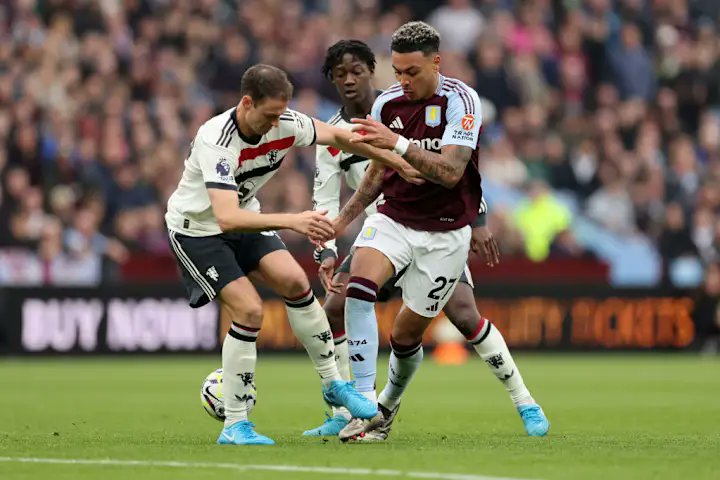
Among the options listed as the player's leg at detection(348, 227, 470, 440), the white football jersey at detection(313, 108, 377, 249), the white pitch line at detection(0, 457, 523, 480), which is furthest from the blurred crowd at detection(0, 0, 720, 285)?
the white pitch line at detection(0, 457, 523, 480)

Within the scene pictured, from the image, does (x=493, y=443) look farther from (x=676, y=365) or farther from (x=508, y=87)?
(x=508, y=87)

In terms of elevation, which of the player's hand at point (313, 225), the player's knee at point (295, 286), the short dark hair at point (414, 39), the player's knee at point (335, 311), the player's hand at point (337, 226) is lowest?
the player's knee at point (335, 311)

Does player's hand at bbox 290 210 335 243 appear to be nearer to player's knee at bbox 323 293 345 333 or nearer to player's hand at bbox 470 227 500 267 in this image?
player's hand at bbox 470 227 500 267

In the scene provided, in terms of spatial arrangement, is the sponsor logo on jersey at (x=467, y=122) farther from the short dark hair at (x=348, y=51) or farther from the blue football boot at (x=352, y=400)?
the blue football boot at (x=352, y=400)

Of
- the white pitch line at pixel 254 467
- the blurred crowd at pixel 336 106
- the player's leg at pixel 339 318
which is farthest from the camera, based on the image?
the blurred crowd at pixel 336 106

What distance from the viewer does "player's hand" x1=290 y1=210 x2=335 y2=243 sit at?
8719 millimetres

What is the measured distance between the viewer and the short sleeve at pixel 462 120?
9.27 metres

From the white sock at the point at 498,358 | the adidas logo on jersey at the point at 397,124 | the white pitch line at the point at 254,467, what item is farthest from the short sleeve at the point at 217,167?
the white sock at the point at 498,358

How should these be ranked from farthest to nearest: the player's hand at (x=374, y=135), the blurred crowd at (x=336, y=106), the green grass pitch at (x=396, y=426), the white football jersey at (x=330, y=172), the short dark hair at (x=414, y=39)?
1. the blurred crowd at (x=336, y=106)
2. the white football jersey at (x=330, y=172)
3. the short dark hair at (x=414, y=39)
4. the player's hand at (x=374, y=135)
5. the green grass pitch at (x=396, y=426)

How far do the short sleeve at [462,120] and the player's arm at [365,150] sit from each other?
0.30m

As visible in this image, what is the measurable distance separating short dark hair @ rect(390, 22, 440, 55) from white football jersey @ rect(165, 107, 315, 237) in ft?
2.45

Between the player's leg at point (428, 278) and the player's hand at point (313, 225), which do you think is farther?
the player's leg at point (428, 278)

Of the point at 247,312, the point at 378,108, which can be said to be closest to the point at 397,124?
the point at 378,108

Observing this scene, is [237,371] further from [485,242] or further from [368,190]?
[485,242]
